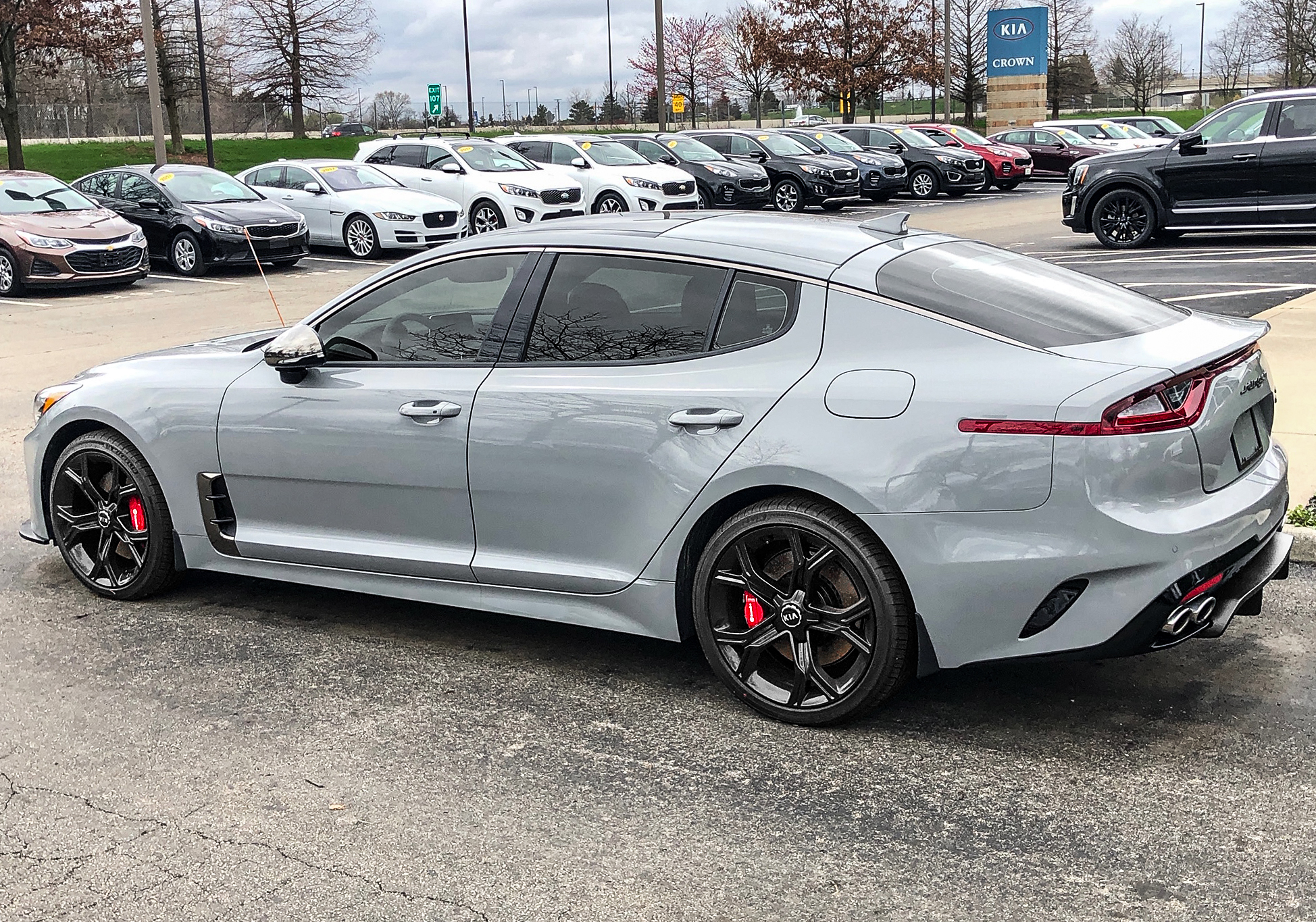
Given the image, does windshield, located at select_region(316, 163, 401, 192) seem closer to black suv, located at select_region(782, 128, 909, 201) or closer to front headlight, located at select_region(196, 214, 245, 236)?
front headlight, located at select_region(196, 214, 245, 236)

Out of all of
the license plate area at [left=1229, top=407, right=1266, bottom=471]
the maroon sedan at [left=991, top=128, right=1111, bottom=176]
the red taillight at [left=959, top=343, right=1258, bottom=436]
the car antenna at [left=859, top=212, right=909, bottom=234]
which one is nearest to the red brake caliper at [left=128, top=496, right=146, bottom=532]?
the car antenna at [left=859, top=212, right=909, bottom=234]

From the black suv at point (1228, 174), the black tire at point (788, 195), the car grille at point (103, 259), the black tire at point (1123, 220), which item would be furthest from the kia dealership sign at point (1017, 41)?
the car grille at point (103, 259)

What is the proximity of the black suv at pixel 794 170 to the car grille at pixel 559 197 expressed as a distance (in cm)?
593

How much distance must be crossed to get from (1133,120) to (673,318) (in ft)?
131

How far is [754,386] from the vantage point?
13.7ft

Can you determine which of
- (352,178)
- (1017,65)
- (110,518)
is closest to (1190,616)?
(110,518)

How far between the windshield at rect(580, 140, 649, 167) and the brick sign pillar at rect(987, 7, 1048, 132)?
33999 millimetres

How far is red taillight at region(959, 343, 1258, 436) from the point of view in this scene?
12.2 ft

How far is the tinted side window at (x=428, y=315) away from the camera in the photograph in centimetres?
482

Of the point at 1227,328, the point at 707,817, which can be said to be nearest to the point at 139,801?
the point at 707,817

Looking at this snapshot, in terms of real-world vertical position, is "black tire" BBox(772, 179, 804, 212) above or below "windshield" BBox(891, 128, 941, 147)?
below

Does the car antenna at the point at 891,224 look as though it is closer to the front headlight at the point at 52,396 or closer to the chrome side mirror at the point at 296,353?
the chrome side mirror at the point at 296,353

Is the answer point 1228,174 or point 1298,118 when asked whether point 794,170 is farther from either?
point 1298,118

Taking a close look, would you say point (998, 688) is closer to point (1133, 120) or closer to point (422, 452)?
point (422, 452)
